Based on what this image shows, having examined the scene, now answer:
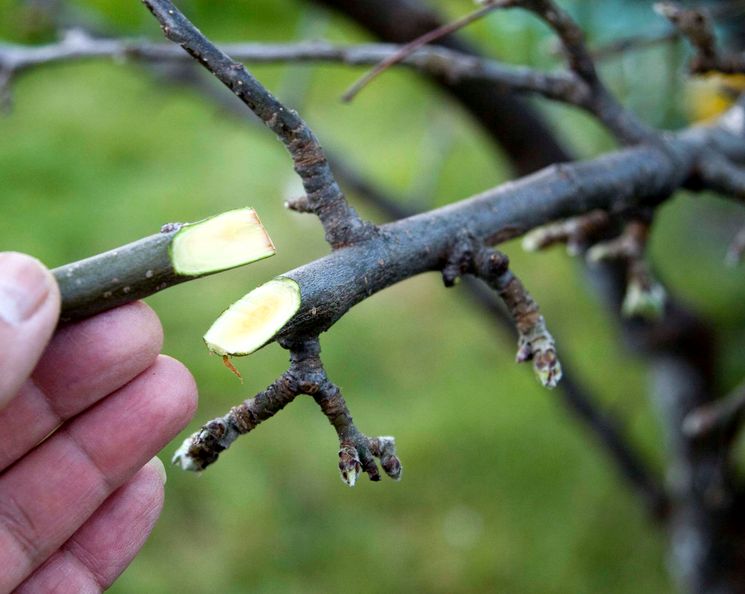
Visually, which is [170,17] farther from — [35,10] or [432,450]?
[432,450]

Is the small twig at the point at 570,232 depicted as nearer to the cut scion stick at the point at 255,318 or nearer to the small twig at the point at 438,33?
the small twig at the point at 438,33

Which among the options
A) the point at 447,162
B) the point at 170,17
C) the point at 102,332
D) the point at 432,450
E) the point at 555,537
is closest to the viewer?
the point at 170,17

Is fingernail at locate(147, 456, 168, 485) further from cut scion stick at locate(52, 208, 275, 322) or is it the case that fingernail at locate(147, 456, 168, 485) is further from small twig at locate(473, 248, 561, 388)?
small twig at locate(473, 248, 561, 388)

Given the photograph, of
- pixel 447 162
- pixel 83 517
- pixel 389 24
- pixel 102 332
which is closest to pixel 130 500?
pixel 83 517

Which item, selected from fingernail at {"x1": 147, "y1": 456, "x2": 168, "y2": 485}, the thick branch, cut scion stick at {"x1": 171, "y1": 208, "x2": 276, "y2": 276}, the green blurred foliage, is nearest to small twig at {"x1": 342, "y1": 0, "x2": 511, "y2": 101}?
the thick branch

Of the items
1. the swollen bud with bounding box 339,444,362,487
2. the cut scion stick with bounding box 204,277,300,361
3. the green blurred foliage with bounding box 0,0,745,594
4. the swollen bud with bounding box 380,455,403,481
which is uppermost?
the cut scion stick with bounding box 204,277,300,361

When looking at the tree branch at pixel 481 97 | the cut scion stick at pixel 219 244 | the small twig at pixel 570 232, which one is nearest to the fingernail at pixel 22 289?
the cut scion stick at pixel 219 244

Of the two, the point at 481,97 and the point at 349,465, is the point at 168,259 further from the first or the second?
the point at 481,97

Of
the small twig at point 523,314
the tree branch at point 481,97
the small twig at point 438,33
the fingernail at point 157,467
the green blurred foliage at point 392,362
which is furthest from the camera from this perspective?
the green blurred foliage at point 392,362
